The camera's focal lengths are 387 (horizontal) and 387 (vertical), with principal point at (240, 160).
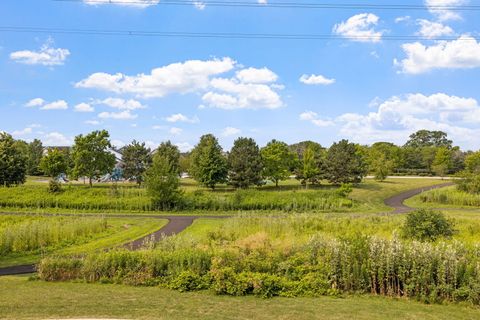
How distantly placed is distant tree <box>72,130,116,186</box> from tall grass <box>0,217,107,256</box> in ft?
89.9

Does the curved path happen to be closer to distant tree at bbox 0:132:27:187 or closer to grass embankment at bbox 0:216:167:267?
grass embankment at bbox 0:216:167:267

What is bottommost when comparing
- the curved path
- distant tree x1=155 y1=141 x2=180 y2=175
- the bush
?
the curved path

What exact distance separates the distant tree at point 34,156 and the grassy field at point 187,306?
73.8m

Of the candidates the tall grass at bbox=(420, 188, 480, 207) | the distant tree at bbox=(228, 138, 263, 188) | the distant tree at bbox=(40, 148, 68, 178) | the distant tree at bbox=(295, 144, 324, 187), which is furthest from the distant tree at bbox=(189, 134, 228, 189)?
the tall grass at bbox=(420, 188, 480, 207)

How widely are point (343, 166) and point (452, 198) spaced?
14.6 meters

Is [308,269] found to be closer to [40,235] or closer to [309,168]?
[40,235]

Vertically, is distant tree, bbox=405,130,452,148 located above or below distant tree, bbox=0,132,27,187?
above

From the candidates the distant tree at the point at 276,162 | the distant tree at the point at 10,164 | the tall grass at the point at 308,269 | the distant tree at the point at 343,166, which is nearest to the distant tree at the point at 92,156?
the distant tree at the point at 10,164

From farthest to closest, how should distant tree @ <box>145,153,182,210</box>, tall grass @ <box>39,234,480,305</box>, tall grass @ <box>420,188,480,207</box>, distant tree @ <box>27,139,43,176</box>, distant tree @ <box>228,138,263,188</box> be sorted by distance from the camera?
1. distant tree @ <box>27,139,43,176</box>
2. distant tree @ <box>228,138,263,188</box>
3. tall grass @ <box>420,188,480,207</box>
4. distant tree @ <box>145,153,182,210</box>
5. tall grass @ <box>39,234,480,305</box>

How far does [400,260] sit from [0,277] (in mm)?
13648

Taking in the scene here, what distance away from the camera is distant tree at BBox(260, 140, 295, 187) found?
173ft

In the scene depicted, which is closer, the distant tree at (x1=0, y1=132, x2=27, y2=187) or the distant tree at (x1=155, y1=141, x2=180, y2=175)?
the distant tree at (x1=0, y1=132, x2=27, y2=187)

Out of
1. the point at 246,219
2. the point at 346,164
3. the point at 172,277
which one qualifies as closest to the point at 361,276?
the point at 172,277

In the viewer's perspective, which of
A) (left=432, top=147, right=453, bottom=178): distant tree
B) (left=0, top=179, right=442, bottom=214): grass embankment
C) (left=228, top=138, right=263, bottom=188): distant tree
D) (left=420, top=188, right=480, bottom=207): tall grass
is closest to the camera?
(left=0, top=179, right=442, bottom=214): grass embankment
